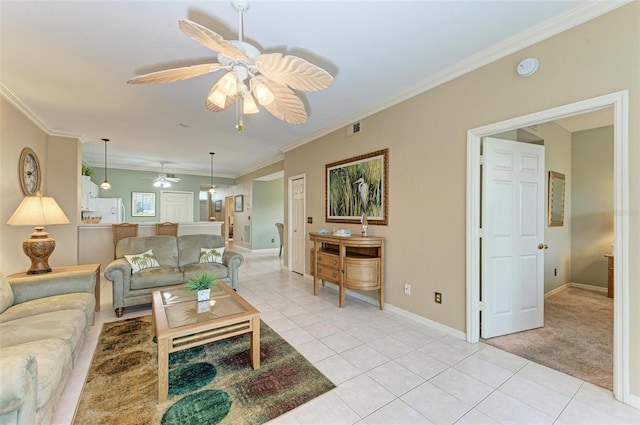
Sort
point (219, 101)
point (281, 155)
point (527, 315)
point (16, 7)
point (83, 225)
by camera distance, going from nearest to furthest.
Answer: point (16, 7), point (219, 101), point (527, 315), point (83, 225), point (281, 155)

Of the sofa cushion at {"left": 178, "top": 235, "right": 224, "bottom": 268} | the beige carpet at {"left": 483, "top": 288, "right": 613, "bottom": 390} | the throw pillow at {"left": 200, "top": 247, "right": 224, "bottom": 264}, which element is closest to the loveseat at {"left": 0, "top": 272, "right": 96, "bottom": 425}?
the sofa cushion at {"left": 178, "top": 235, "right": 224, "bottom": 268}

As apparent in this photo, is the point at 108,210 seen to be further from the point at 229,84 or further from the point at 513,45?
the point at 513,45

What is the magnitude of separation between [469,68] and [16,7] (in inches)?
144

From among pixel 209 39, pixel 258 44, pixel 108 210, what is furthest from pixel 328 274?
pixel 108 210

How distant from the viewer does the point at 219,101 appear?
77.1 inches

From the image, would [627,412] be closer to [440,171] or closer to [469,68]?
[440,171]

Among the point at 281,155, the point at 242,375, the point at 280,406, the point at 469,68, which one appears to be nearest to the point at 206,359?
the point at 242,375

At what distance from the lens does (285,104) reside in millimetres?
2064

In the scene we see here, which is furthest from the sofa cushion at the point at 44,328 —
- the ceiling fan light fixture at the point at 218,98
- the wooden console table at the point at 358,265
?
the wooden console table at the point at 358,265

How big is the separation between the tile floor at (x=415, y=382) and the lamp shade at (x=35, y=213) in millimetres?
1260

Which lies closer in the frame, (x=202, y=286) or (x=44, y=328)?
(x=44, y=328)

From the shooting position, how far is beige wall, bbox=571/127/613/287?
13.4 ft

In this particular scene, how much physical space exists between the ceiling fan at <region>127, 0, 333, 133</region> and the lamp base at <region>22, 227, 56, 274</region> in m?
2.39

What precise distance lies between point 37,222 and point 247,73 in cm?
283
